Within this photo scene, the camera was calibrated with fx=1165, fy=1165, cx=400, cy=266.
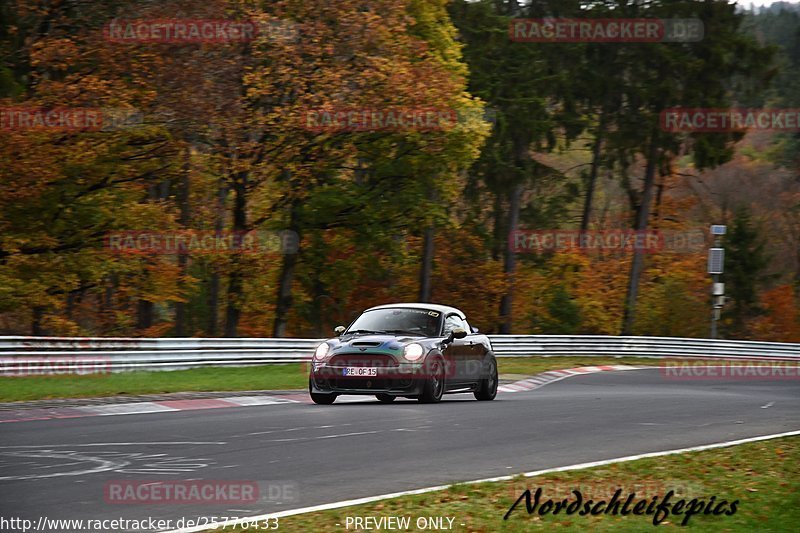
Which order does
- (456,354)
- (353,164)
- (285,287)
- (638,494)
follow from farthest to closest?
1. (353,164)
2. (285,287)
3. (456,354)
4. (638,494)

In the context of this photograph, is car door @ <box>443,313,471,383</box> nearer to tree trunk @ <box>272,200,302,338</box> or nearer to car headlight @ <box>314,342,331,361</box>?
car headlight @ <box>314,342,331,361</box>

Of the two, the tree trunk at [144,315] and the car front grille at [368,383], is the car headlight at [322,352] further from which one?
the tree trunk at [144,315]

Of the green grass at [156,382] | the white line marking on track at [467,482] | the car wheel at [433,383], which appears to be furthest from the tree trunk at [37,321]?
the white line marking on track at [467,482]

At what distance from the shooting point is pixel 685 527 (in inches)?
318

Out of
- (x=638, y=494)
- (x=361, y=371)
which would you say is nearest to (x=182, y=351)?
(x=361, y=371)

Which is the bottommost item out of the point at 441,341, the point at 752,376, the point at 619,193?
the point at 752,376

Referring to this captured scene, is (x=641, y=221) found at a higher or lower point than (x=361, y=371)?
higher

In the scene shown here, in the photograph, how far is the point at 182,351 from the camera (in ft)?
89.1

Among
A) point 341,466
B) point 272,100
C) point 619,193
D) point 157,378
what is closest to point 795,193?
point 619,193

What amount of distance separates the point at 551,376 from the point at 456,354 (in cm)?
1328

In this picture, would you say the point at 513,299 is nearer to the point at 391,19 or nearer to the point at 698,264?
the point at 698,264

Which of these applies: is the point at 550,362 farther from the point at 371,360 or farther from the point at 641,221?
the point at 371,360

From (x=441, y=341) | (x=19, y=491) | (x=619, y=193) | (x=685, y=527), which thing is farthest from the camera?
(x=619, y=193)

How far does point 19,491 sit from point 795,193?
68675mm
